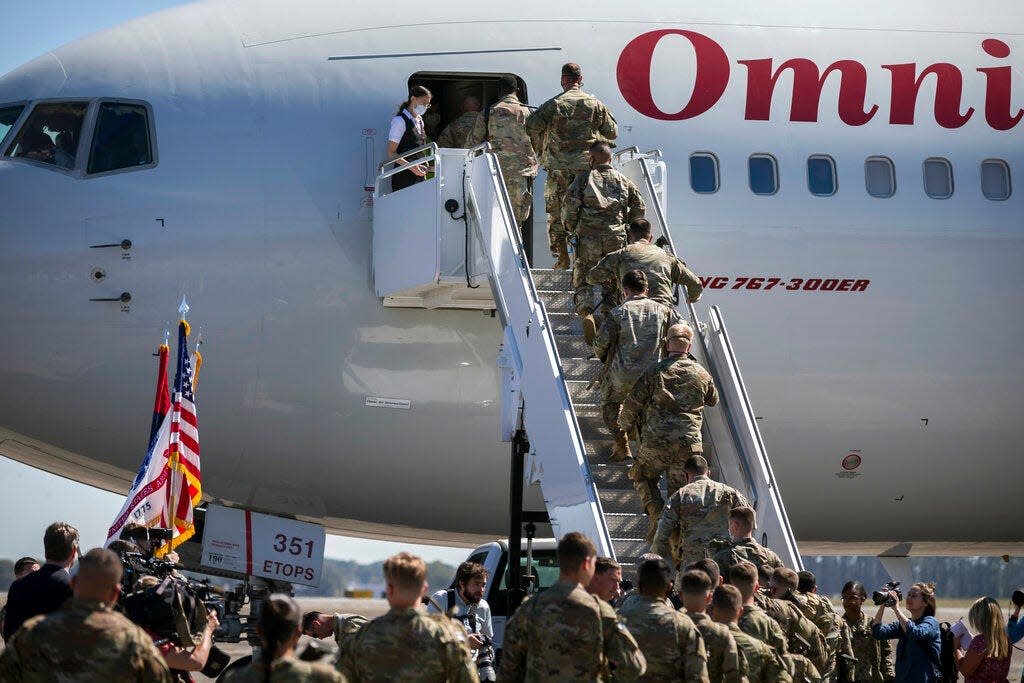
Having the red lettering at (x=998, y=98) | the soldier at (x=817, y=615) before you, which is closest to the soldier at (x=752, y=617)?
the soldier at (x=817, y=615)

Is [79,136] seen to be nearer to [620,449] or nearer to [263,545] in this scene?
[263,545]

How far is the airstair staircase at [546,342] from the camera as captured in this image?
9391mm

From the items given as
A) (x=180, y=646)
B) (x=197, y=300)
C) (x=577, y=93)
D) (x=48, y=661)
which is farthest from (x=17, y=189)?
(x=48, y=661)

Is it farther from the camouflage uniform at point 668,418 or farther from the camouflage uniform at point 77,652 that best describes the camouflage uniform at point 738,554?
the camouflage uniform at point 77,652

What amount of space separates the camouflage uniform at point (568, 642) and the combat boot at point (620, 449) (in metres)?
3.80

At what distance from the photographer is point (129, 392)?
11.9 m

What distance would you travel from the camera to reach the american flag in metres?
10.5

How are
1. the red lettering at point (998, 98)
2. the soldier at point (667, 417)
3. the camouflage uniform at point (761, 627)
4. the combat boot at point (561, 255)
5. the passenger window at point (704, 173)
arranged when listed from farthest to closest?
the red lettering at point (998, 98)
the passenger window at point (704, 173)
the combat boot at point (561, 255)
the soldier at point (667, 417)
the camouflage uniform at point (761, 627)

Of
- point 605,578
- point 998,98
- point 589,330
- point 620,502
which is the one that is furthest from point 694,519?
point 998,98

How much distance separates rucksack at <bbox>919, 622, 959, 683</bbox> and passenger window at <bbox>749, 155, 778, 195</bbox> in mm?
4383

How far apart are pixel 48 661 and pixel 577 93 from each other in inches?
299

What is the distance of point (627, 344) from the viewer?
949 cm

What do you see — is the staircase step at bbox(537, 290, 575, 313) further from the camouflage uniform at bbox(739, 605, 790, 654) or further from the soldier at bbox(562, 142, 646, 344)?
the camouflage uniform at bbox(739, 605, 790, 654)

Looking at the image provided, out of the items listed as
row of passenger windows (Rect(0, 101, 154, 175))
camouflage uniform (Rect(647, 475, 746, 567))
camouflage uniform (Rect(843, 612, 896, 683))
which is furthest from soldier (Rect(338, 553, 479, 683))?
row of passenger windows (Rect(0, 101, 154, 175))
